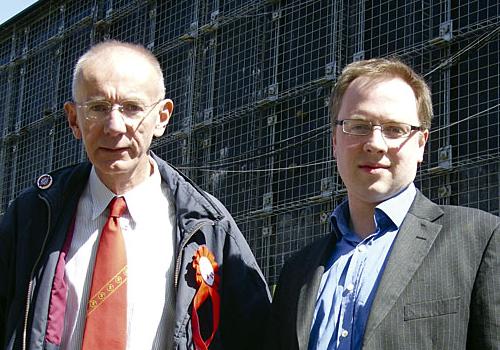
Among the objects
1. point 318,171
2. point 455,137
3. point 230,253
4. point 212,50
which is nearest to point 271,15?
point 212,50

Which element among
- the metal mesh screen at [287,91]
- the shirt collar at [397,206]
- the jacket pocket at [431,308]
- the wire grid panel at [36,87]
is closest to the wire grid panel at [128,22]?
the metal mesh screen at [287,91]

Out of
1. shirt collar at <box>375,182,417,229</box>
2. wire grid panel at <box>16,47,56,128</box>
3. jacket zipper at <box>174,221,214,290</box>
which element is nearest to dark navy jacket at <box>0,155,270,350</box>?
jacket zipper at <box>174,221,214,290</box>

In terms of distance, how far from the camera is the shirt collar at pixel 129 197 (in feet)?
9.70

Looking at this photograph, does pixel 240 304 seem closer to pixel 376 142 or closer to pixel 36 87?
pixel 376 142

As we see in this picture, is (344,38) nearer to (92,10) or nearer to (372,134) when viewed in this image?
(92,10)

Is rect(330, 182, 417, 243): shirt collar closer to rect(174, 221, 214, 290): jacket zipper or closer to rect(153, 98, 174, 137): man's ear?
rect(174, 221, 214, 290): jacket zipper

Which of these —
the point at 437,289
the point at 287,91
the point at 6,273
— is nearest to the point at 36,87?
the point at 287,91

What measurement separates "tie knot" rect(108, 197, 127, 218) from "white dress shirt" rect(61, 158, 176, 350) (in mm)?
13

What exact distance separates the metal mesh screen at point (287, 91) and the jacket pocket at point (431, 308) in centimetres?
607

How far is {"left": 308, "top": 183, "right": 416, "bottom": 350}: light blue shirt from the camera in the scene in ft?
8.43

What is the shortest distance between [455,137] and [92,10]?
778 cm

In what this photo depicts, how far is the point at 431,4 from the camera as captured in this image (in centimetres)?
955

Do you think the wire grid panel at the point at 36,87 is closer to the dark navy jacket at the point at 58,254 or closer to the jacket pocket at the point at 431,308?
the dark navy jacket at the point at 58,254

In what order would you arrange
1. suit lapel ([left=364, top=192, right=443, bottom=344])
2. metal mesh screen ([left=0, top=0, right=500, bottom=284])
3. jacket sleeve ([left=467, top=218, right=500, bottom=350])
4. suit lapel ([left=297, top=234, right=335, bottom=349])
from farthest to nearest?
metal mesh screen ([left=0, top=0, right=500, bottom=284])
suit lapel ([left=297, top=234, right=335, bottom=349])
suit lapel ([left=364, top=192, right=443, bottom=344])
jacket sleeve ([left=467, top=218, right=500, bottom=350])
